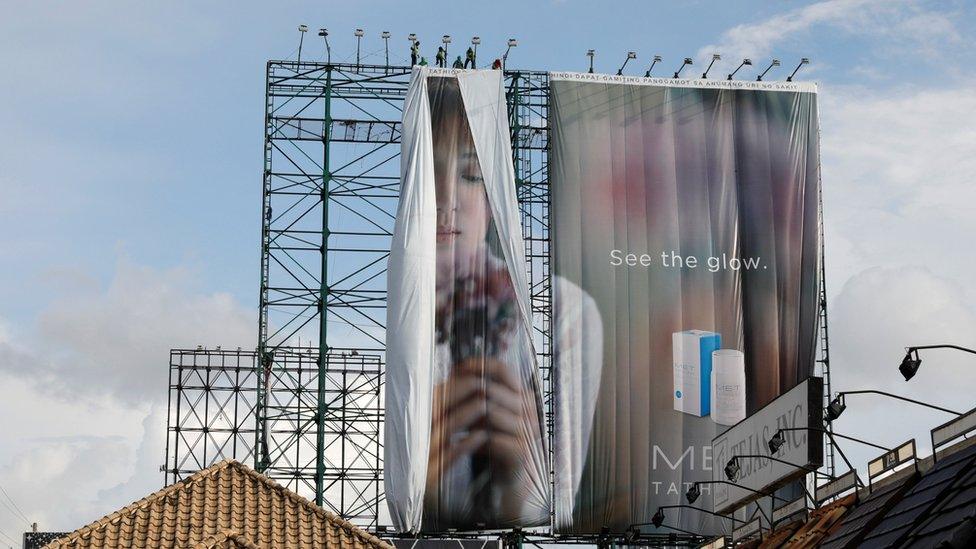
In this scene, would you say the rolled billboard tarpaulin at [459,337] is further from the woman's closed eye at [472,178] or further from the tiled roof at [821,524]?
the tiled roof at [821,524]

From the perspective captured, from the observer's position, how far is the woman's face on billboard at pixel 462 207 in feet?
196

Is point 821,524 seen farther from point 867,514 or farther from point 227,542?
point 227,542

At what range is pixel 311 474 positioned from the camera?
6338 centimetres

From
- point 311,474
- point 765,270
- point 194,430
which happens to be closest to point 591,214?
point 765,270

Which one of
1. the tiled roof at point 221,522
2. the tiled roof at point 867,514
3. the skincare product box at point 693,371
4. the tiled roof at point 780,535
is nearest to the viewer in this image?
the tiled roof at point 867,514

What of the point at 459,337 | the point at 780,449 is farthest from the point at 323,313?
the point at 780,449

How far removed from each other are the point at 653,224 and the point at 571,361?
6.37 metres

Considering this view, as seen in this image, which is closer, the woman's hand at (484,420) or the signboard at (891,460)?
the signboard at (891,460)

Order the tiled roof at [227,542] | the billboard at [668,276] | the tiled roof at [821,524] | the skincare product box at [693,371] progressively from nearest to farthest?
1. the tiled roof at [227,542]
2. the tiled roof at [821,524]
3. the billboard at [668,276]
4. the skincare product box at [693,371]

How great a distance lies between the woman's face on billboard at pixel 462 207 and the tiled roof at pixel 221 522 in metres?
27.6

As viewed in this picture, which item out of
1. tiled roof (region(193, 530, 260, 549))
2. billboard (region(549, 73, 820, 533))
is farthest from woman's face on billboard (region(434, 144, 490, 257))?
tiled roof (region(193, 530, 260, 549))

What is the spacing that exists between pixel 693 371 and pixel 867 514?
29.0 meters

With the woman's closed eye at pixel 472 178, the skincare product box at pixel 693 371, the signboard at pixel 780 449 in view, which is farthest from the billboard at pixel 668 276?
the signboard at pixel 780 449

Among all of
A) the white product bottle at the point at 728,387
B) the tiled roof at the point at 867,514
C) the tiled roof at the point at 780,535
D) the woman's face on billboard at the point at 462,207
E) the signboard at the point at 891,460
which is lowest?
the tiled roof at the point at 780,535
